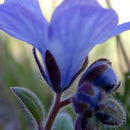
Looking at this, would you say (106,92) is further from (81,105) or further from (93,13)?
(93,13)

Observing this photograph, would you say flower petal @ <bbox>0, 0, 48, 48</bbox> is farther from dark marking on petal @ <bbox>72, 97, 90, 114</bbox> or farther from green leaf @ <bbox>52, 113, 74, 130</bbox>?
green leaf @ <bbox>52, 113, 74, 130</bbox>

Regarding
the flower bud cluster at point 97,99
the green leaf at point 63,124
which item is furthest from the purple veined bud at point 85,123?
the green leaf at point 63,124

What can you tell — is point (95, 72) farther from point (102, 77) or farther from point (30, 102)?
point (30, 102)

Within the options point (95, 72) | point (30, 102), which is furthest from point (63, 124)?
point (95, 72)

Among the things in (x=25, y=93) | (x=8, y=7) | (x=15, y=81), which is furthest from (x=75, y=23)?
(x=15, y=81)

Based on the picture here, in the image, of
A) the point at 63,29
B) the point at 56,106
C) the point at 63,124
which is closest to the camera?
the point at 63,29

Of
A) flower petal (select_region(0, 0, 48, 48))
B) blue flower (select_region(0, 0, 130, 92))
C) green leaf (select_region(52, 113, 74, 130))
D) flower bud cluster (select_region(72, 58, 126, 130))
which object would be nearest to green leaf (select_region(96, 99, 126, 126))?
flower bud cluster (select_region(72, 58, 126, 130))

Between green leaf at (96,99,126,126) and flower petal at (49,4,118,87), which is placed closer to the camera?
flower petal at (49,4,118,87)
